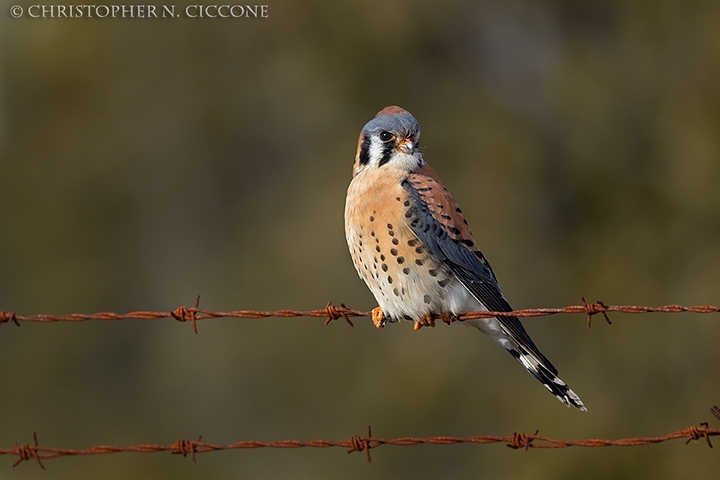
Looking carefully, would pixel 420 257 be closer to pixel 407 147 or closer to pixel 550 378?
pixel 407 147

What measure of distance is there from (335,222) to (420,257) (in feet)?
30.9

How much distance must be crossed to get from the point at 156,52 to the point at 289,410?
622 cm

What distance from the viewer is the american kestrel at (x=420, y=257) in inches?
203

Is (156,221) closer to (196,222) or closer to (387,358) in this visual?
(196,222)

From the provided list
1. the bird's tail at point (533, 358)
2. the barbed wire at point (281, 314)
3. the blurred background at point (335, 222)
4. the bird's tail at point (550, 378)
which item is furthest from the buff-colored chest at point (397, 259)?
the blurred background at point (335, 222)

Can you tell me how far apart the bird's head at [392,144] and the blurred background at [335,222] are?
6.30 meters

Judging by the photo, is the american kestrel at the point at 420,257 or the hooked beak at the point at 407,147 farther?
the hooked beak at the point at 407,147

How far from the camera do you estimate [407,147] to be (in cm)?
546

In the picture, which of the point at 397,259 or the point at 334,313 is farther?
the point at 397,259

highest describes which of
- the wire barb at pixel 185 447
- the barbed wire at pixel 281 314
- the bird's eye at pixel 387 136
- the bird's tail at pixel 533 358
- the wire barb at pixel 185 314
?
the bird's eye at pixel 387 136

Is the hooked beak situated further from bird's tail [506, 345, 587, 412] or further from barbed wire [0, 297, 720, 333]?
barbed wire [0, 297, 720, 333]

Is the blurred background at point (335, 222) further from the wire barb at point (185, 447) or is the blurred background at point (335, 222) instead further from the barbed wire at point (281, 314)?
the wire barb at point (185, 447)

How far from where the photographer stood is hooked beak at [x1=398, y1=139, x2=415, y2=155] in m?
5.46

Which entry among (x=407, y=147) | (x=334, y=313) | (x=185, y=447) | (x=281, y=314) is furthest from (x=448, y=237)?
(x=185, y=447)
